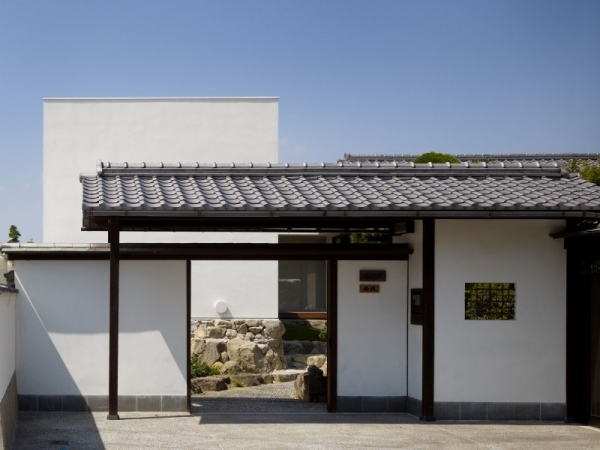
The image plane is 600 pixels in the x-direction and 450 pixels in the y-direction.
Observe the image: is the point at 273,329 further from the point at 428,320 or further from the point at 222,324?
the point at 428,320

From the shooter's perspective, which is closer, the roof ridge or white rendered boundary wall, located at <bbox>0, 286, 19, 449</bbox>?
white rendered boundary wall, located at <bbox>0, 286, 19, 449</bbox>

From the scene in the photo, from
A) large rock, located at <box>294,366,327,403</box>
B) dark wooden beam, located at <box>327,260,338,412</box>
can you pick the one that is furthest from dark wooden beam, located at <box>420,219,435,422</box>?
large rock, located at <box>294,366,327,403</box>

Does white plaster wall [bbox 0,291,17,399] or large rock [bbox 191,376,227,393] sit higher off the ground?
white plaster wall [bbox 0,291,17,399]

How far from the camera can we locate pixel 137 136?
76.0 ft

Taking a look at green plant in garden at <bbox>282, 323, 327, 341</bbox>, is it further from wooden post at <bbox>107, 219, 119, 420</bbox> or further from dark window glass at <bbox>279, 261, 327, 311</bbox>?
wooden post at <bbox>107, 219, 119, 420</bbox>

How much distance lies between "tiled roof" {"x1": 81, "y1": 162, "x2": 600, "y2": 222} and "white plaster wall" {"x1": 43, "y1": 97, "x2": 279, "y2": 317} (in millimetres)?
9546

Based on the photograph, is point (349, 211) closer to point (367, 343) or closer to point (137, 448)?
point (367, 343)

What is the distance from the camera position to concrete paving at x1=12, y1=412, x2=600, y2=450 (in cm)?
1102

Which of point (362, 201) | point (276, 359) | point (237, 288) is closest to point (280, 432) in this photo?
point (362, 201)

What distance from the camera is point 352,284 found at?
1392 centimetres

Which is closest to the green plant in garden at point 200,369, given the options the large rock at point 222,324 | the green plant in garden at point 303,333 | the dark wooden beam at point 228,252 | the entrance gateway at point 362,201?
the large rock at point 222,324

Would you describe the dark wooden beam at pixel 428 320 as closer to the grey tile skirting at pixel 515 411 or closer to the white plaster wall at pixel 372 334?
the grey tile skirting at pixel 515 411

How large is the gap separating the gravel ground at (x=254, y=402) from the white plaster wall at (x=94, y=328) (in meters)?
1.23

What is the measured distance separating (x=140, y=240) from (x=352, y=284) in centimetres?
981
